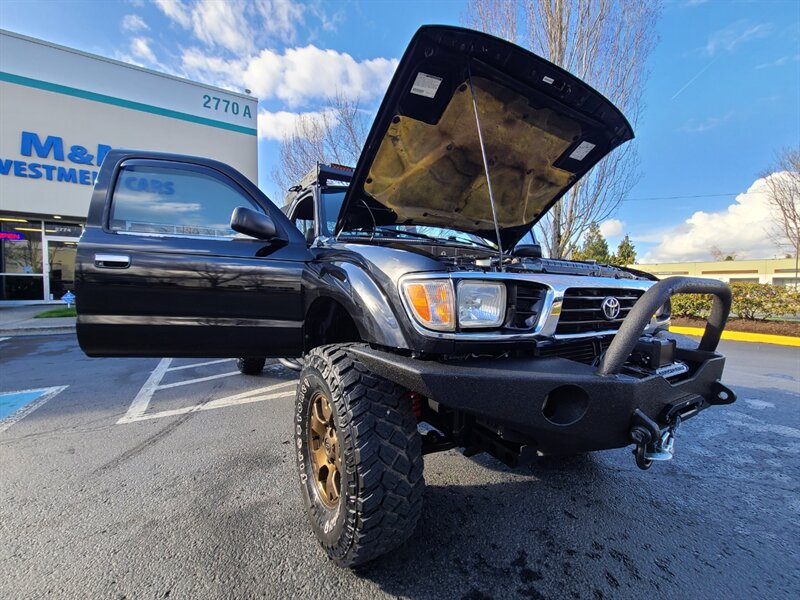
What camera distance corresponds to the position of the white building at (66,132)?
1206cm

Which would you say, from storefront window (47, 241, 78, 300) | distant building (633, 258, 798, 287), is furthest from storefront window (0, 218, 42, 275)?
distant building (633, 258, 798, 287)

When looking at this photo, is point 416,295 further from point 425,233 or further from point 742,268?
point 742,268

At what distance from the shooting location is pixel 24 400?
4004 mm

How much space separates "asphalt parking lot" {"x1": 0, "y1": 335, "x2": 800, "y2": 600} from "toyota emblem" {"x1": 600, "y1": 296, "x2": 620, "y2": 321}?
111 cm

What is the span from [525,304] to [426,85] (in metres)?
1.36

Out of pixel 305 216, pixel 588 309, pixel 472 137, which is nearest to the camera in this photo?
pixel 588 309

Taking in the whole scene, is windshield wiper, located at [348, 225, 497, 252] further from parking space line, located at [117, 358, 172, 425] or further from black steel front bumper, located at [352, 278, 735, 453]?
parking space line, located at [117, 358, 172, 425]

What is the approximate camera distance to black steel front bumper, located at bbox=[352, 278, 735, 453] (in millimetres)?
1335

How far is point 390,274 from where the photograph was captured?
160cm

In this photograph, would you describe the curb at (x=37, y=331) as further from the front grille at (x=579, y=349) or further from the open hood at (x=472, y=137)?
the front grille at (x=579, y=349)

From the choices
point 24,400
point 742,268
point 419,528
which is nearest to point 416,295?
point 419,528

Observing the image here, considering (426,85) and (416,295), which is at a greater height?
(426,85)

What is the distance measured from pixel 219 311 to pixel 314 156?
13.3 m

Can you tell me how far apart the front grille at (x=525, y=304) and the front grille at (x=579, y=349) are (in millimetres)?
127
